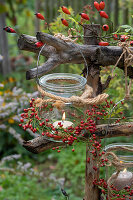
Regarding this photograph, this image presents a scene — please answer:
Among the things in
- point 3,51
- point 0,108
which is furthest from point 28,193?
point 3,51

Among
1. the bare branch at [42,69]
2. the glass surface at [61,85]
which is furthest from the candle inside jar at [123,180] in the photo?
the bare branch at [42,69]

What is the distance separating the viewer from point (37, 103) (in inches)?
50.1

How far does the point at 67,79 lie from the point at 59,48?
0.80 ft

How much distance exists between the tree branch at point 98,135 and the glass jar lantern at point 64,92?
111 mm

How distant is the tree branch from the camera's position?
1296 millimetres

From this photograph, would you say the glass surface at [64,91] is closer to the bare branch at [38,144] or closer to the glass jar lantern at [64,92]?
the glass jar lantern at [64,92]

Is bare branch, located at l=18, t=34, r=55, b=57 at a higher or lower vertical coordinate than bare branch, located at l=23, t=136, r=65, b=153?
higher

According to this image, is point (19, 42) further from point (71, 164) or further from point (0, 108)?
point (71, 164)

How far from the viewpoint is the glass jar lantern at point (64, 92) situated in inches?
48.0

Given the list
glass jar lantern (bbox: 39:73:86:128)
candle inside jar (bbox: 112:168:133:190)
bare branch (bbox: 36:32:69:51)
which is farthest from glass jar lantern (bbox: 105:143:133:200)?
bare branch (bbox: 36:32:69:51)

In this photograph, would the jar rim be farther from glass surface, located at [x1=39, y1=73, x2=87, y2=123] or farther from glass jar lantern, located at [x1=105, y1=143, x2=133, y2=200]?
glass jar lantern, located at [x1=105, y1=143, x2=133, y2=200]

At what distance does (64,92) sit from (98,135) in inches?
11.5

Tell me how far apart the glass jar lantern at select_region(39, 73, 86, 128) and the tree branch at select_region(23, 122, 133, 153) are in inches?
4.4

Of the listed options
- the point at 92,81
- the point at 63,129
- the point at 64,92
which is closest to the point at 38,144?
the point at 63,129
